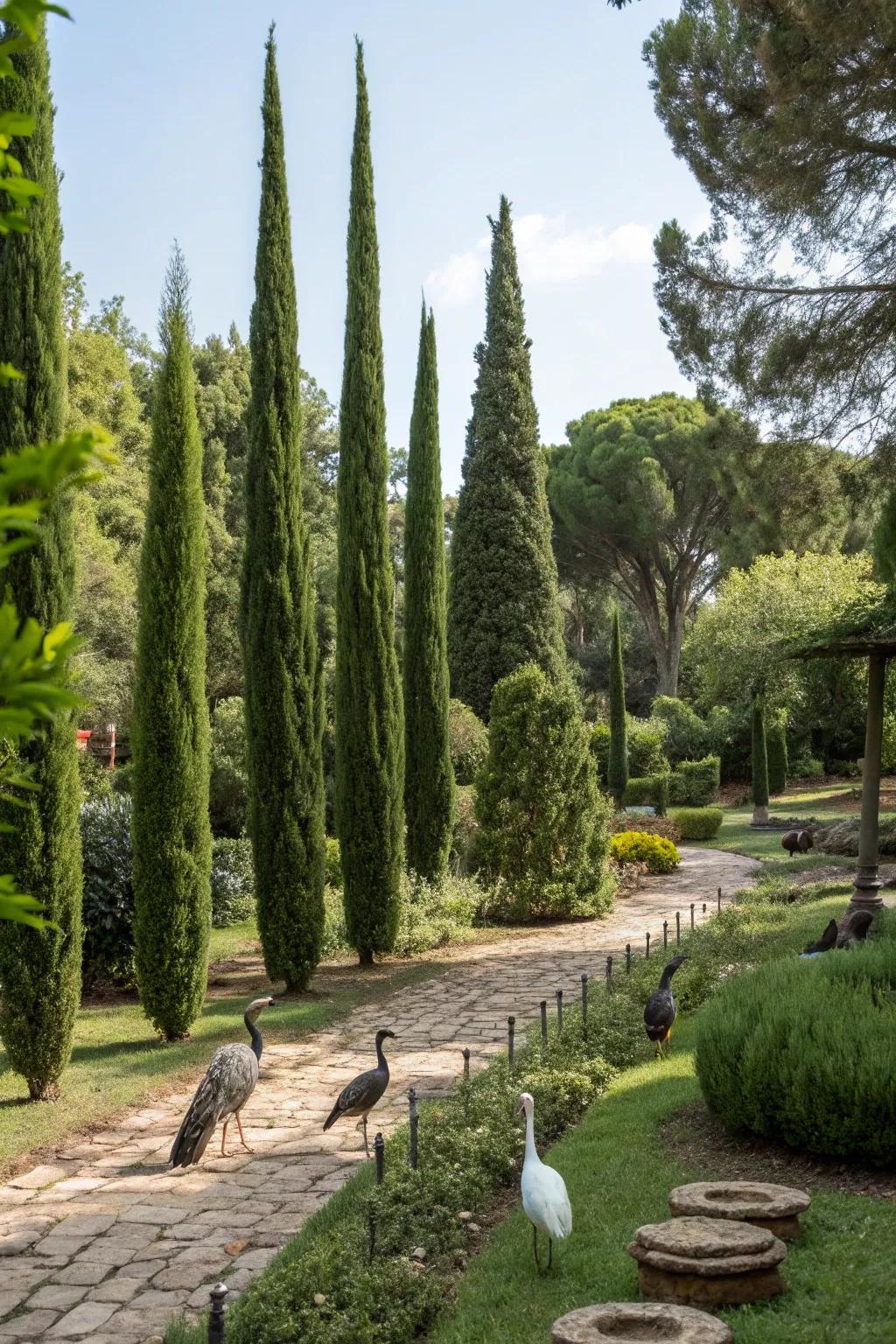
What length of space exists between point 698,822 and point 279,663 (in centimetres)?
1616

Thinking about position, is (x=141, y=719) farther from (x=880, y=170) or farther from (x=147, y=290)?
(x=880, y=170)

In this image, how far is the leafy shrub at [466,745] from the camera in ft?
72.6

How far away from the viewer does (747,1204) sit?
4.82 m

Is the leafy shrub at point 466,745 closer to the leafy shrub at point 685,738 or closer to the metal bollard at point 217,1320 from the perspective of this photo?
the leafy shrub at point 685,738

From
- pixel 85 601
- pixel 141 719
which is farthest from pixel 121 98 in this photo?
pixel 85 601

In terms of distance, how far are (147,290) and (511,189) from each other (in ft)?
69.9

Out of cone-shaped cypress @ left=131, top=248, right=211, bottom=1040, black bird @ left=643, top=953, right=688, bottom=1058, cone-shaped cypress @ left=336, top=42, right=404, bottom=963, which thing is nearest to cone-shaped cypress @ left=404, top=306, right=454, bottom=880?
cone-shaped cypress @ left=336, top=42, right=404, bottom=963

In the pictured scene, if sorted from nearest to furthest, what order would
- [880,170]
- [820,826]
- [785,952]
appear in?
[785,952]
[880,170]
[820,826]

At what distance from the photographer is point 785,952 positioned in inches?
414

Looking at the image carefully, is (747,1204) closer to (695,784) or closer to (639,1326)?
(639,1326)

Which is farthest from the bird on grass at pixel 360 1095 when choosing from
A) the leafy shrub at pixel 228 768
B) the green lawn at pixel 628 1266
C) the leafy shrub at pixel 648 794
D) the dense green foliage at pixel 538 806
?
the leafy shrub at pixel 648 794

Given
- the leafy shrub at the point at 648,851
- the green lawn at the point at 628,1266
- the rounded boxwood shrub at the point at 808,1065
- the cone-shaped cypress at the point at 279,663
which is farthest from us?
the leafy shrub at the point at 648,851

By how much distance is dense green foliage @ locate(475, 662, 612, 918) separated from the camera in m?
16.3

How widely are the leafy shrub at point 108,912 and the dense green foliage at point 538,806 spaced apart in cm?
571
